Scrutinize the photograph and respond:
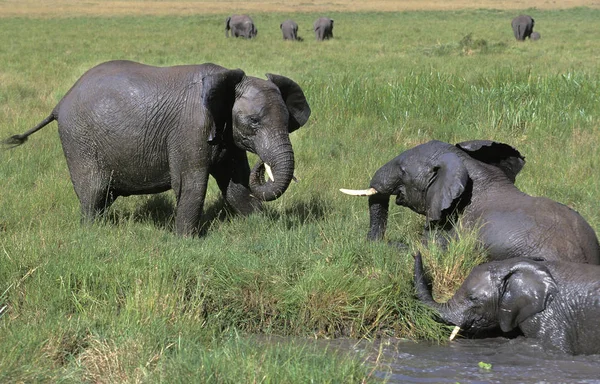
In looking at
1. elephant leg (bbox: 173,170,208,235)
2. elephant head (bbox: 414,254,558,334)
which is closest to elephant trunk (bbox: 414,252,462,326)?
elephant head (bbox: 414,254,558,334)

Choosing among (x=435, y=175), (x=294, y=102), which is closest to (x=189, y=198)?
(x=294, y=102)

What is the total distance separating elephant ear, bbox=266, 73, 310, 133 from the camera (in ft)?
25.6

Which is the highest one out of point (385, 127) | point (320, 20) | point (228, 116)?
point (228, 116)

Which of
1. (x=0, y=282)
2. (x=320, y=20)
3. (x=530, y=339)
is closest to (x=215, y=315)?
(x=0, y=282)

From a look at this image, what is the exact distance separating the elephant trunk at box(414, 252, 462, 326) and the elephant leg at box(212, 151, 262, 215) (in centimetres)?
215

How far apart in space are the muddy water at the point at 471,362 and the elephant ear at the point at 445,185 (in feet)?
3.87

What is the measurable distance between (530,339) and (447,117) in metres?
6.25

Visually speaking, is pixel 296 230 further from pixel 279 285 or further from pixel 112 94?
pixel 112 94

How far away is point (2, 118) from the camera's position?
39.6ft

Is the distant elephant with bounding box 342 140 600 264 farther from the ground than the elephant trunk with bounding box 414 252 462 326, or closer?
farther from the ground

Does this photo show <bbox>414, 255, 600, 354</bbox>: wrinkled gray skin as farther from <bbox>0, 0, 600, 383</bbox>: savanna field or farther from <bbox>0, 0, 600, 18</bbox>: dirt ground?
<bbox>0, 0, 600, 18</bbox>: dirt ground

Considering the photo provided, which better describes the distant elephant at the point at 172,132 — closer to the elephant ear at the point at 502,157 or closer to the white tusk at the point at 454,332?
the elephant ear at the point at 502,157

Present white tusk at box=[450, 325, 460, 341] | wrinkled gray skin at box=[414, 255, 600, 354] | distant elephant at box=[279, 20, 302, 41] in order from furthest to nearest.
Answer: distant elephant at box=[279, 20, 302, 41] → white tusk at box=[450, 325, 460, 341] → wrinkled gray skin at box=[414, 255, 600, 354]

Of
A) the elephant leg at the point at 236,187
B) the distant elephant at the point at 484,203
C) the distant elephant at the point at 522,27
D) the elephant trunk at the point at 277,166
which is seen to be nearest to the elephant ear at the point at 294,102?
the elephant leg at the point at 236,187
